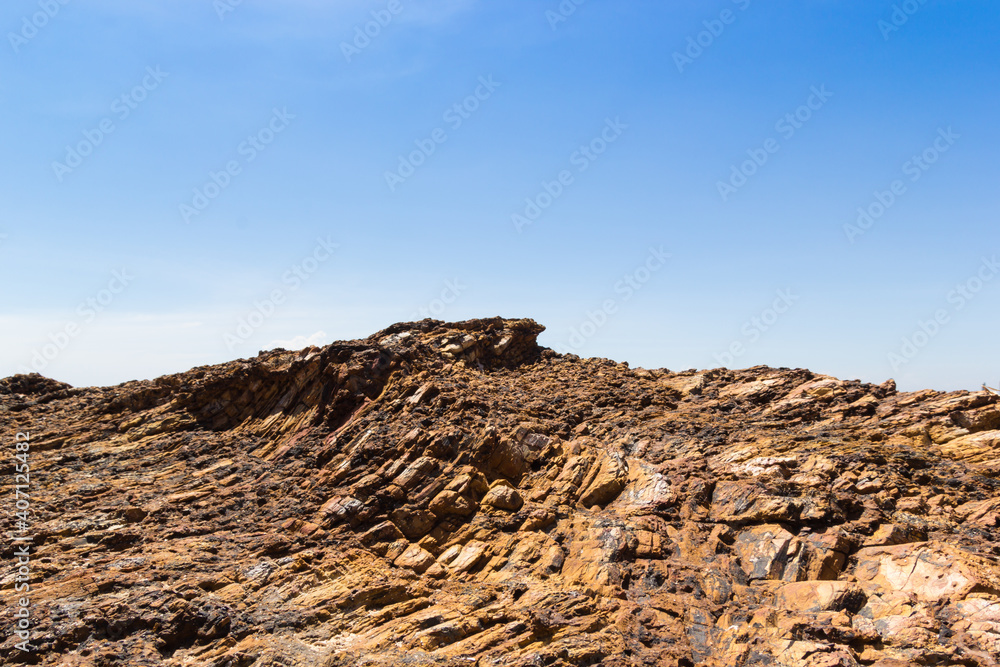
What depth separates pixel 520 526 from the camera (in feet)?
71.1

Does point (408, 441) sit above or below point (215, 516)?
above

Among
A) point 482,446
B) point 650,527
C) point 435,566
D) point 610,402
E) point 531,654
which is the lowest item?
point 531,654

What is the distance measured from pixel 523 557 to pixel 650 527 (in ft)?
14.9

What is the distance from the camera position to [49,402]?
36812mm

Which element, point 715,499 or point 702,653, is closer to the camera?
point 702,653

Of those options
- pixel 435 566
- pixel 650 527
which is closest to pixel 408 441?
pixel 435 566

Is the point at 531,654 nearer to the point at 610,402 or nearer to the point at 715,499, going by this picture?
the point at 715,499

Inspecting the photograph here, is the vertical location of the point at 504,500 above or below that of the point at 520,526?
above

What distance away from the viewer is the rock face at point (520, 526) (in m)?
16.5

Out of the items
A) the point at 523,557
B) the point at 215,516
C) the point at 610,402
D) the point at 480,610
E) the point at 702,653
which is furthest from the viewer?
the point at 610,402

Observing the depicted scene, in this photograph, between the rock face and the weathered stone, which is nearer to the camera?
the rock face

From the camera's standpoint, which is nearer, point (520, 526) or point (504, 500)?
point (520, 526)

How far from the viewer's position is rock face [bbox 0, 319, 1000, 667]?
1645cm

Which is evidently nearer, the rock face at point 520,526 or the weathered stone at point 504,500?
the rock face at point 520,526
